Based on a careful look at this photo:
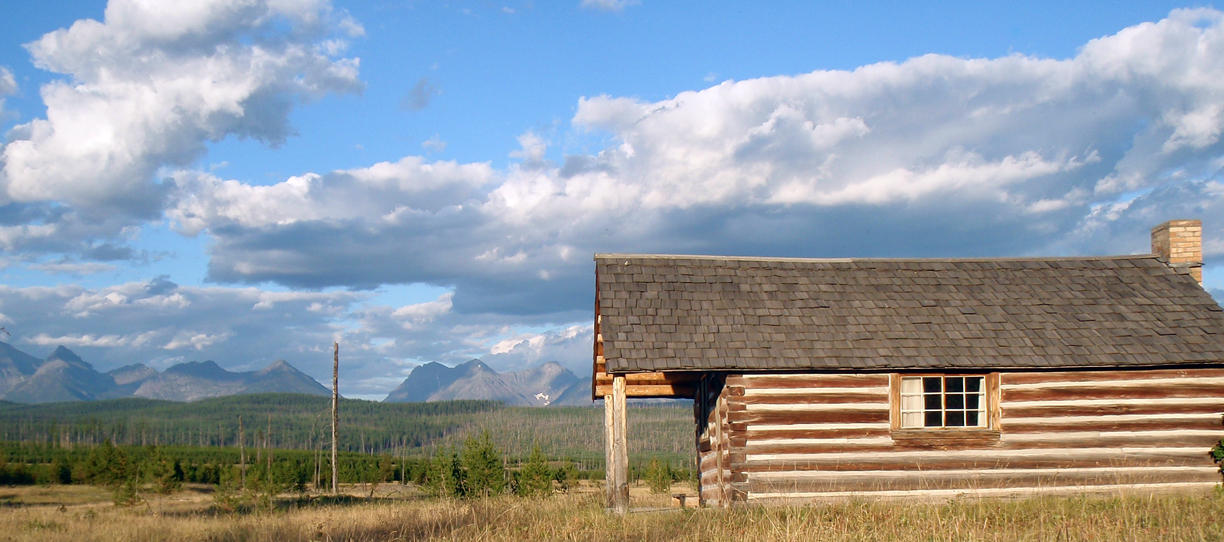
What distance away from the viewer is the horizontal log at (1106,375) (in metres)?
16.2

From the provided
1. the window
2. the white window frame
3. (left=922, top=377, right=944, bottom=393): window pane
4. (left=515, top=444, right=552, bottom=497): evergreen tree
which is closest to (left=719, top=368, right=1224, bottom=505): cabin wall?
the white window frame

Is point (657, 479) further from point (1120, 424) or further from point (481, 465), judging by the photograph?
point (1120, 424)

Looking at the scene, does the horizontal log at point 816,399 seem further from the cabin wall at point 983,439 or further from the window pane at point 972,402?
the window pane at point 972,402

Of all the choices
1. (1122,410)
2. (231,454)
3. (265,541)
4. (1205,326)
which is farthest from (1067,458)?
(231,454)

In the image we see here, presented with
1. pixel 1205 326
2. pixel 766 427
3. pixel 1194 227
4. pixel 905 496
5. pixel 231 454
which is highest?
pixel 1194 227

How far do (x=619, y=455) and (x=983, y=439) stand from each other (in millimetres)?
6521

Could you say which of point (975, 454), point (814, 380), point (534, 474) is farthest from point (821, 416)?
point (534, 474)

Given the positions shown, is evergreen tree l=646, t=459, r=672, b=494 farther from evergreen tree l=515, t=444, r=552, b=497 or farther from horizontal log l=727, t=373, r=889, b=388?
horizontal log l=727, t=373, r=889, b=388

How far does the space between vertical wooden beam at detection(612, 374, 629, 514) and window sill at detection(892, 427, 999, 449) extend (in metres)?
4.82

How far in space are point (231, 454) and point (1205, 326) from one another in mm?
147625

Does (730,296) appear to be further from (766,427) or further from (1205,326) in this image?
(1205,326)

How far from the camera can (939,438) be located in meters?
15.9

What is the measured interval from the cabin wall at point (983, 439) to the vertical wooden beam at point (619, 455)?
1.81 m

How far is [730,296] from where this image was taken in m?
17.1
